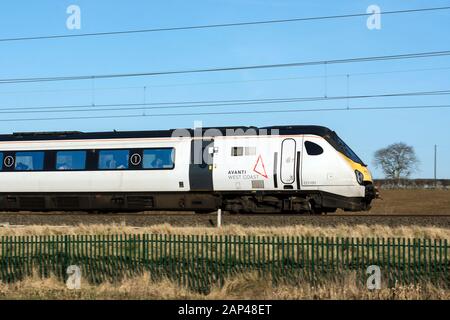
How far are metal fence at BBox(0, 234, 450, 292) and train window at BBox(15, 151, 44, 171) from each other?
10773mm

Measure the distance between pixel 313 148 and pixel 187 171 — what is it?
201 inches


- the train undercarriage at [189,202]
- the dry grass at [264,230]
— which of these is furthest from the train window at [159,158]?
the dry grass at [264,230]

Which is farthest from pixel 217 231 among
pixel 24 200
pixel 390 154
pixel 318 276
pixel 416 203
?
pixel 390 154

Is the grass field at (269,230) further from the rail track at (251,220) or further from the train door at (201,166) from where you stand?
the train door at (201,166)

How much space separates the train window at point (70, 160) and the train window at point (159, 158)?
113 inches

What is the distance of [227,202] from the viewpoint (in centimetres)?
2578

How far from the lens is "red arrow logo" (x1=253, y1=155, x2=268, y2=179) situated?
24.8 meters

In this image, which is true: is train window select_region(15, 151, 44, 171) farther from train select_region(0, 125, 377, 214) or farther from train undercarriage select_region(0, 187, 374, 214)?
train undercarriage select_region(0, 187, 374, 214)

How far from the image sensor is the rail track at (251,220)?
22.2m

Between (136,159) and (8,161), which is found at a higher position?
(136,159)

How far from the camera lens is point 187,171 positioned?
25781 mm
